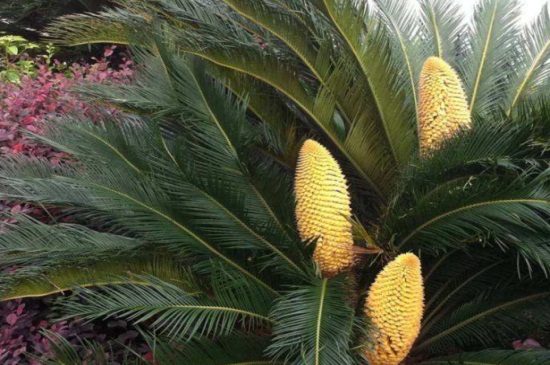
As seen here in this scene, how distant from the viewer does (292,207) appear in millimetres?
2885

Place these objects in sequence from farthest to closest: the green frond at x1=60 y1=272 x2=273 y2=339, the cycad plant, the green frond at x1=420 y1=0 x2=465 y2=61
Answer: the green frond at x1=420 y1=0 x2=465 y2=61 < the cycad plant < the green frond at x1=60 y1=272 x2=273 y2=339

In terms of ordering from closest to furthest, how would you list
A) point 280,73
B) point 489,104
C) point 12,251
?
1. point 12,251
2. point 280,73
3. point 489,104

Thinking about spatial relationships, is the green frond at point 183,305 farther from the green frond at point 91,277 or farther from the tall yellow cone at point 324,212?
the tall yellow cone at point 324,212

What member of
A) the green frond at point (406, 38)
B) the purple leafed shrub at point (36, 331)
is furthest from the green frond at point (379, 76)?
the purple leafed shrub at point (36, 331)

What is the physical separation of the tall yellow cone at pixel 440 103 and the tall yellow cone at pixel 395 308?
2.83 ft

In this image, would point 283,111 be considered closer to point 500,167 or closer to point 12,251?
point 500,167

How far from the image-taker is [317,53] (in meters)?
3.57

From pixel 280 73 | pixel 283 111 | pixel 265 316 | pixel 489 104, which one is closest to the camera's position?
pixel 265 316

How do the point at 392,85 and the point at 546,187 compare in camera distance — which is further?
the point at 392,85

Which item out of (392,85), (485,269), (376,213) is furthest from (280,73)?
(485,269)

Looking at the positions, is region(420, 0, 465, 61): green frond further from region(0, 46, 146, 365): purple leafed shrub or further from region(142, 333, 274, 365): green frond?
region(142, 333, 274, 365): green frond

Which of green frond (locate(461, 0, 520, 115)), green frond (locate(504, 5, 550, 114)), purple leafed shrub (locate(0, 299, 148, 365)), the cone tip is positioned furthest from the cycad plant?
green frond (locate(504, 5, 550, 114))

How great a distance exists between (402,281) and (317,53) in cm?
156

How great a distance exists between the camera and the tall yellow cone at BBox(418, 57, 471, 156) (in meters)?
3.21
